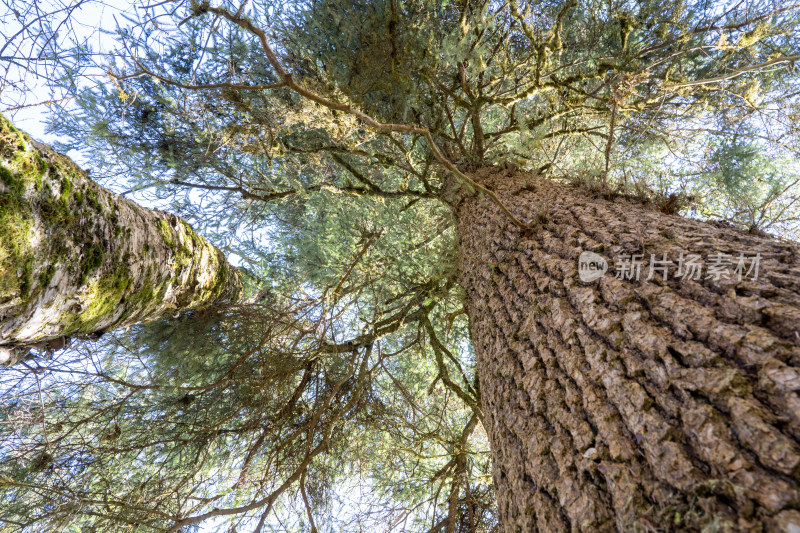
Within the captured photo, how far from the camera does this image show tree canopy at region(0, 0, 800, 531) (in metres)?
2.84

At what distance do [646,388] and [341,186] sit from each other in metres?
3.66

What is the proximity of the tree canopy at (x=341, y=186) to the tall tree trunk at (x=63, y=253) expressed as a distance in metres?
0.84

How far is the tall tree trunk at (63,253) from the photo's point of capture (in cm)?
140

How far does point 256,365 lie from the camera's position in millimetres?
3520

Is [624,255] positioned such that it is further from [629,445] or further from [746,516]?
[746,516]

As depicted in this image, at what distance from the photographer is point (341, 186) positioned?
162 inches

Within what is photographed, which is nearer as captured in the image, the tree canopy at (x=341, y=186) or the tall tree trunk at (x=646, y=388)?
the tall tree trunk at (x=646, y=388)

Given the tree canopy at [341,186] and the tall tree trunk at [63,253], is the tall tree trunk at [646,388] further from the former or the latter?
the tall tree trunk at [63,253]

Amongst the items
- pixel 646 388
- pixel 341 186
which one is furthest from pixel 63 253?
pixel 341 186

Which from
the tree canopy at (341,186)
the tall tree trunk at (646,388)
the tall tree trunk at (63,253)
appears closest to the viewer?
the tall tree trunk at (646,388)

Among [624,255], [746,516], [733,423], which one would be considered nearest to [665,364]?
[733,423]

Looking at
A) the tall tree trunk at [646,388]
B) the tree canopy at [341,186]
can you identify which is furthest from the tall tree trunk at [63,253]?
the tall tree trunk at [646,388]

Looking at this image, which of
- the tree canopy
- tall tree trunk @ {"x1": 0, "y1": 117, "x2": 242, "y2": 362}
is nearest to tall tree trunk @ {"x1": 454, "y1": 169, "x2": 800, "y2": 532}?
the tree canopy

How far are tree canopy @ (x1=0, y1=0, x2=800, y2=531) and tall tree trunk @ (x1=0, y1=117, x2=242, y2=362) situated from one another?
84 cm
